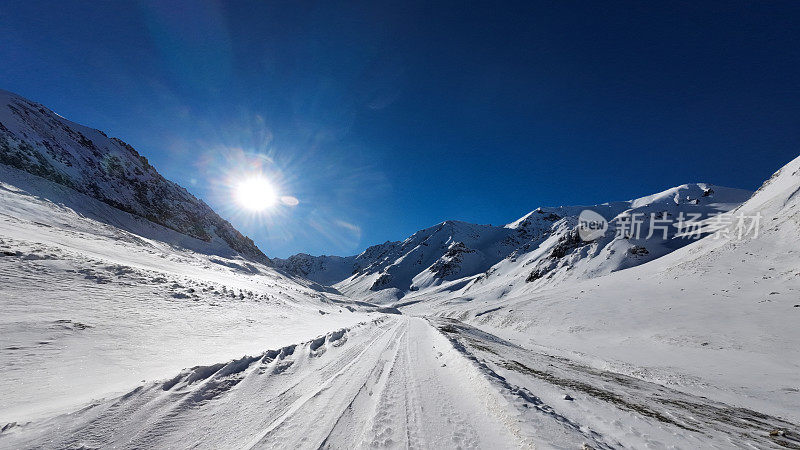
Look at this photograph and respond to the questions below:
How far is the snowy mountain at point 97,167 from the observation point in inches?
1457

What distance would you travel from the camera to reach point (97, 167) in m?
48.5

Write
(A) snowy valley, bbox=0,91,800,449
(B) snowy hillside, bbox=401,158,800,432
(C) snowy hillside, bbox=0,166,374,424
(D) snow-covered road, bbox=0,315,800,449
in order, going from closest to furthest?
(D) snow-covered road, bbox=0,315,800,449 < (A) snowy valley, bbox=0,91,800,449 < (C) snowy hillside, bbox=0,166,374,424 < (B) snowy hillside, bbox=401,158,800,432

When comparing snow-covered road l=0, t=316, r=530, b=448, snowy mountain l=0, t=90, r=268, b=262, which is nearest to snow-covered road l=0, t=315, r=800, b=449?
snow-covered road l=0, t=316, r=530, b=448

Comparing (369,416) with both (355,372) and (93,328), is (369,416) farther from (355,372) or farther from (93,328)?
(93,328)

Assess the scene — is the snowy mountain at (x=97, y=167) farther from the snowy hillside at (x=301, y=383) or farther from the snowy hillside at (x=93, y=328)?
the snowy hillside at (x=93, y=328)

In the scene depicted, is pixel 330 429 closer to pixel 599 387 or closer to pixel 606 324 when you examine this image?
pixel 599 387

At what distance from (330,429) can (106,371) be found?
4.20 metres

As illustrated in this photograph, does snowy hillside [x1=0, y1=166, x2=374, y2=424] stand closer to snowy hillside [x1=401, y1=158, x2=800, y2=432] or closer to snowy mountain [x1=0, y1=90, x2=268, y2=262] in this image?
snowy hillside [x1=401, y1=158, x2=800, y2=432]

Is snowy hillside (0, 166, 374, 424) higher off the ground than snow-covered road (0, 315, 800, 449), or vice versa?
snowy hillside (0, 166, 374, 424)

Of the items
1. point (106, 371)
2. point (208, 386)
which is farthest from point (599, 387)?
point (106, 371)

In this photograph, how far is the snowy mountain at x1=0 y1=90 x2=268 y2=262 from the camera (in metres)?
37.0

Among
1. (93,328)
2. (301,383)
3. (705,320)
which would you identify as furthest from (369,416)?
(705,320)

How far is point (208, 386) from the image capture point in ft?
14.6

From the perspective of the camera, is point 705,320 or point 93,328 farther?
point 705,320
